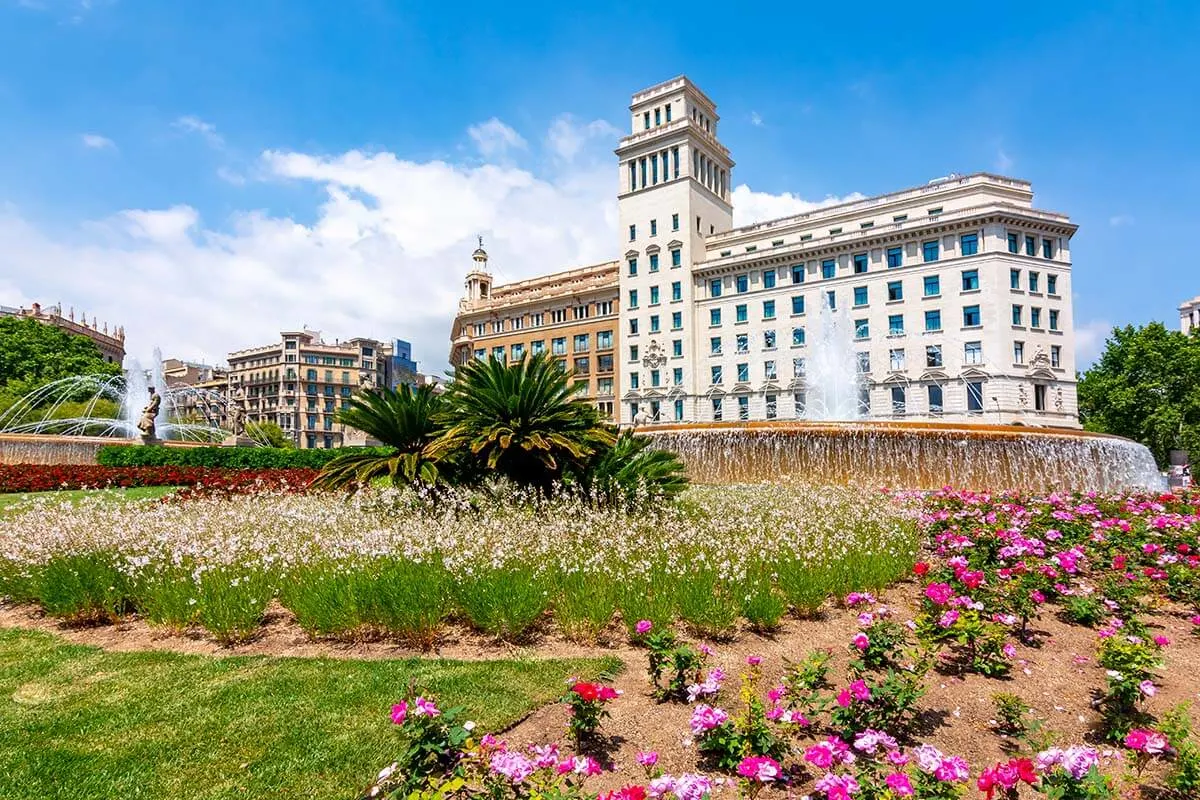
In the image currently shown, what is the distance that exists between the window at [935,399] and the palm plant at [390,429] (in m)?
45.3

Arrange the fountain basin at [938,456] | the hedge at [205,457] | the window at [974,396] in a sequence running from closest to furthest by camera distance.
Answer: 1. the fountain basin at [938,456]
2. the hedge at [205,457]
3. the window at [974,396]

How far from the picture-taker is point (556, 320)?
69.4 meters

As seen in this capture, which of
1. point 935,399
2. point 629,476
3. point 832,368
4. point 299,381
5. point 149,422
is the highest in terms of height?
point 299,381

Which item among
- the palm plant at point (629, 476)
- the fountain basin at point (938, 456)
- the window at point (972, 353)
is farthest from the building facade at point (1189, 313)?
the palm plant at point (629, 476)

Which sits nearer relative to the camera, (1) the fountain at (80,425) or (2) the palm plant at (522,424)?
(2) the palm plant at (522,424)

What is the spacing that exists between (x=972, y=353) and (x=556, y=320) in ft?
129

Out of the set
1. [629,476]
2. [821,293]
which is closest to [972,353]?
[821,293]

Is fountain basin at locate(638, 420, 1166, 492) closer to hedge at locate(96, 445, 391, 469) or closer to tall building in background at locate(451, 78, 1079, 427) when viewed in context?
hedge at locate(96, 445, 391, 469)

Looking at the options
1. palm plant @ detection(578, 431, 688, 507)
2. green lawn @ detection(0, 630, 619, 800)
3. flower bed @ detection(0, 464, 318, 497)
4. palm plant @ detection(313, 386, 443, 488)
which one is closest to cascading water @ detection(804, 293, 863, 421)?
flower bed @ detection(0, 464, 318, 497)

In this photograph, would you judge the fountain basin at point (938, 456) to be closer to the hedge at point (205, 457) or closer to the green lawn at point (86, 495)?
the hedge at point (205, 457)

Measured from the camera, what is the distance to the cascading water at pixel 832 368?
49.2 metres

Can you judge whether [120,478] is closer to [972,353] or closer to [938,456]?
[938,456]

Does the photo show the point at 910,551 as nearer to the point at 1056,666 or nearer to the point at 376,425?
the point at 1056,666

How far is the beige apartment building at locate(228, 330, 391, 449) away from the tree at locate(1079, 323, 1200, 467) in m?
98.7
